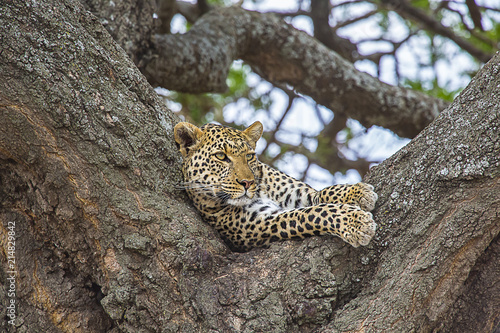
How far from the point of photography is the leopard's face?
4.74 metres

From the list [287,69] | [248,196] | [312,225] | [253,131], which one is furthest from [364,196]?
[287,69]

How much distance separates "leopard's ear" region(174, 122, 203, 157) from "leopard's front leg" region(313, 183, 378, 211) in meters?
1.40

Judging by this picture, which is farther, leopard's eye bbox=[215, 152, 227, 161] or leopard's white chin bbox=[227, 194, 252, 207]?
leopard's eye bbox=[215, 152, 227, 161]

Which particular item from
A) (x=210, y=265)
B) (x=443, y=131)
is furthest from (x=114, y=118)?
(x=443, y=131)

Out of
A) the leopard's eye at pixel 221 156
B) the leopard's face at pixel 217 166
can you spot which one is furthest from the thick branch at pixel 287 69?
the leopard's eye at pixel 221 156

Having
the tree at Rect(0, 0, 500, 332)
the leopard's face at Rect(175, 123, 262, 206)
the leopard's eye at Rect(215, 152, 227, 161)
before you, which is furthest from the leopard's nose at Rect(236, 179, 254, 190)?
the tree at Rect(0, 0, 500, 332)

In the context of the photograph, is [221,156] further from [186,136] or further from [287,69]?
[287,69]

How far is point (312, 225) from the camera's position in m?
4.00

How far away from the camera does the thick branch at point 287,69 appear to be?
697cm

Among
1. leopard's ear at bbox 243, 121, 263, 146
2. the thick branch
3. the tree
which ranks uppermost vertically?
the thick branch

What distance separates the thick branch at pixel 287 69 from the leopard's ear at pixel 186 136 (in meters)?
2.08

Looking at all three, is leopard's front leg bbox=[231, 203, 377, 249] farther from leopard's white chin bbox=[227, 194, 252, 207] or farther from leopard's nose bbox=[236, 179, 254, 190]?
leopard's nose bbox=[236, 179, 254, 190]

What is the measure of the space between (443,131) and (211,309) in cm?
217

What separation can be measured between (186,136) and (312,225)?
1.66m
